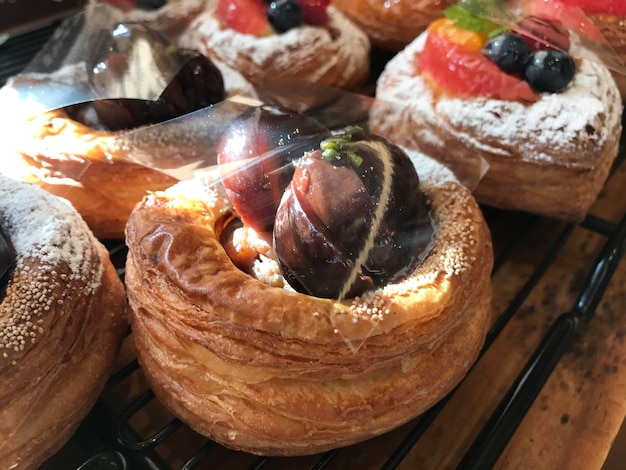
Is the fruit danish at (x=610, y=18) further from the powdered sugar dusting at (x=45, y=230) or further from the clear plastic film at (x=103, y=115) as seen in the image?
the powdered sugar dusting at (x=45, y=230)

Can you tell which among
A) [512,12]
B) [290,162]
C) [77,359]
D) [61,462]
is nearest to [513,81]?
[512,12]

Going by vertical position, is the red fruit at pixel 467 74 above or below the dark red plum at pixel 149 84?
below

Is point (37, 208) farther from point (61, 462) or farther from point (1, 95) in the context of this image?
point (1, 95)

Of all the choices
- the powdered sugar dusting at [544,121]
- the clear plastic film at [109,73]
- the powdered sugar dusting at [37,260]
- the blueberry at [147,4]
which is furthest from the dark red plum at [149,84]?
the powdered sugar dusting at [544,121]

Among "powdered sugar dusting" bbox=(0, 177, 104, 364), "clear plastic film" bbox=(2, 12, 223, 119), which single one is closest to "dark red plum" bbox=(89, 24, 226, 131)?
"clear plastic film" bbox=(2, 12, 223, 119)

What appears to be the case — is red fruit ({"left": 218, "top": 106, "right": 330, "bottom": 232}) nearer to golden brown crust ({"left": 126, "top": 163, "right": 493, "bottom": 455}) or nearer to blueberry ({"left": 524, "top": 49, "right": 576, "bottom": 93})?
golden brown crust ({"left": 126, "top": 163, "right": 493, "bottom": 455})

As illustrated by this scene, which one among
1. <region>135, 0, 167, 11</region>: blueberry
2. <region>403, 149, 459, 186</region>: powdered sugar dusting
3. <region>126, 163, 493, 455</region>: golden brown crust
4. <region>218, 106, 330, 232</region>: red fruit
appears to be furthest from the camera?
<region>135, 0, 167, 11</region>: blueberry

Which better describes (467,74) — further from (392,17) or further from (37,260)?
(37,260)
